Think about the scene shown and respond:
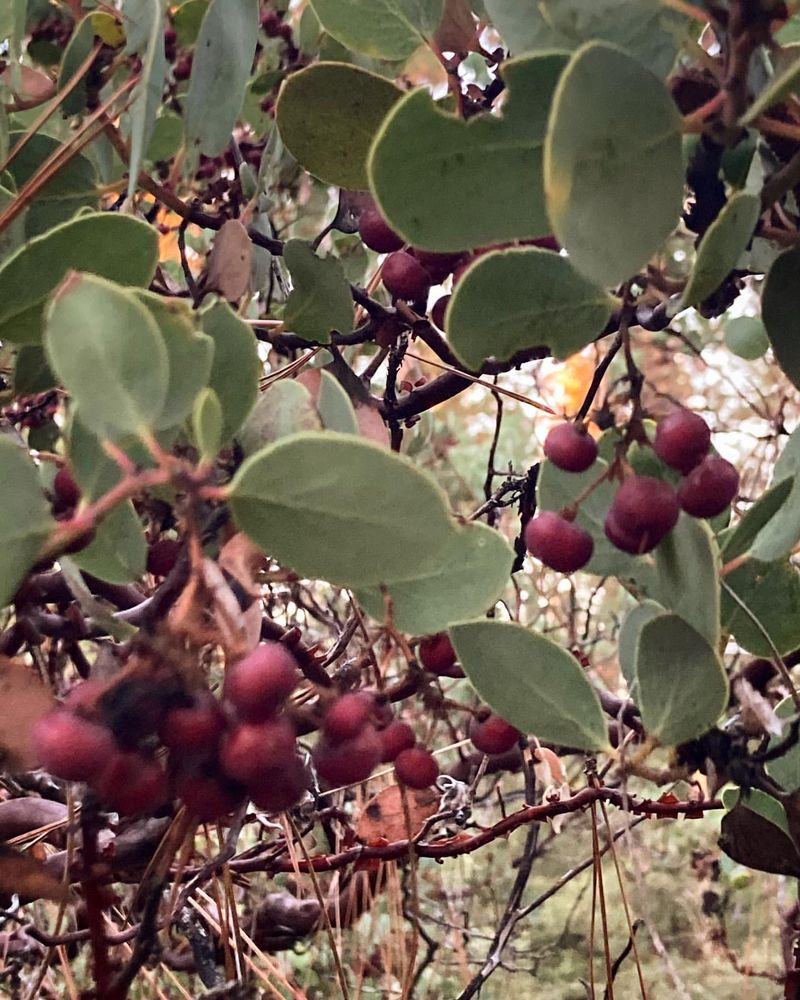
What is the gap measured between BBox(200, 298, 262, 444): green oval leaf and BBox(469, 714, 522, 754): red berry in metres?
0.19

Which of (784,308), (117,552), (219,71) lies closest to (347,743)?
(117,552)

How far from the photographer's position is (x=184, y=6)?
671 millimetres

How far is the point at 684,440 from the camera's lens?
1.02ft

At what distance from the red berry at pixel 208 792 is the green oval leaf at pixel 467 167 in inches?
6.7

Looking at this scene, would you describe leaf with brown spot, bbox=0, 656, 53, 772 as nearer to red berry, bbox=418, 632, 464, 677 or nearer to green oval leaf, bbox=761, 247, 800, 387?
red berry, bbox=418, 632, 464, 677

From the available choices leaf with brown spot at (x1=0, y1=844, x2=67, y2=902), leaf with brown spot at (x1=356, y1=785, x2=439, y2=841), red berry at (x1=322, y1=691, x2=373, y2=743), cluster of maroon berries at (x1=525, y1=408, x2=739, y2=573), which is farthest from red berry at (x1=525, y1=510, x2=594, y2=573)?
leaf with brown spot at (x1=356, y1=785, x2=439, y2=841)

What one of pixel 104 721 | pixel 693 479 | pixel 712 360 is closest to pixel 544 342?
pixel 693 479

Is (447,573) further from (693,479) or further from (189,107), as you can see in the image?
(189,107)

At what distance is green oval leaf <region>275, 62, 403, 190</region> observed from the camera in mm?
344

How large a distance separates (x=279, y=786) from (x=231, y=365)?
0.43ft

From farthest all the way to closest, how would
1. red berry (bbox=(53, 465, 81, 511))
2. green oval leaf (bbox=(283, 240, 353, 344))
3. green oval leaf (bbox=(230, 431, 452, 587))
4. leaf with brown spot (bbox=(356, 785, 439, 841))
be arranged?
1. leaf with brown spot (bbox=(356, 785, 439, 841))
2. green oval leaf (bbox=(283, 240, 353, 344))
3. red berry (bbox=(53, 465, 81, 511))
4. green oval leaf (bbox=(230, 431, 452, 587))

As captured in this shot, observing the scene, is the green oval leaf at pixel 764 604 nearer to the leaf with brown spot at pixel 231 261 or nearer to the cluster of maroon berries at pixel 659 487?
the cluster of maroon berries at pixel 659 487

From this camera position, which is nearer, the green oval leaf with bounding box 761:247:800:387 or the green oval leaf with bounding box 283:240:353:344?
the green oval leaf with bounding box 761:247:800:387

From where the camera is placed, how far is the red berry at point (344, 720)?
28 centimetres
